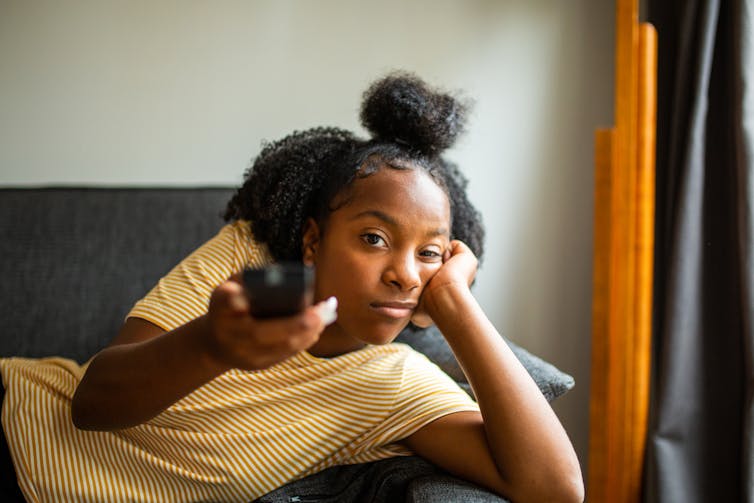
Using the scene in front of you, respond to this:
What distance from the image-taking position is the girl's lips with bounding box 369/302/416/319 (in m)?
0.95

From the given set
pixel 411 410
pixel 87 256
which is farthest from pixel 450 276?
pixel 87 256

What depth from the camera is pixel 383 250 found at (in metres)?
0.96

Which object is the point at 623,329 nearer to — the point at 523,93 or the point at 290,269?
the point at 523,93

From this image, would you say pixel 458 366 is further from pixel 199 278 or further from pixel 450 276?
pixel 199 278

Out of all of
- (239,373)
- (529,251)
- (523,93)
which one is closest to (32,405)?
(239,373)

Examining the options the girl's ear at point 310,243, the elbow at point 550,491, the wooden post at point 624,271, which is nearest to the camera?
the elbow at point 550,491

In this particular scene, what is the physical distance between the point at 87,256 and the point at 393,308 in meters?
0.75

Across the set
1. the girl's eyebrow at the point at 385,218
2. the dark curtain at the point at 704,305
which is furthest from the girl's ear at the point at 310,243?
the dark curtain at the point at 704,305

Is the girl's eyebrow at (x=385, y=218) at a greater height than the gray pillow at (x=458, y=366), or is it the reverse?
the girl's eyebrow at (x=385, y=218)

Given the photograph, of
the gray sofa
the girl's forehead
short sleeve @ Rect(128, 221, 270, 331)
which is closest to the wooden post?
the gray sofa

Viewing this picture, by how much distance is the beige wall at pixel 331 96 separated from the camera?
65.7 inches

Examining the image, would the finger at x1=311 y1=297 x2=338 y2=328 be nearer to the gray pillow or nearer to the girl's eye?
the girl's eye

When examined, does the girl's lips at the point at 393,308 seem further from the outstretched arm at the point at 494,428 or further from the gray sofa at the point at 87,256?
the gray sofa at the point at 87,256

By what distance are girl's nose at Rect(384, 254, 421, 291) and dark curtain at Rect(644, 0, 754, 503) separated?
0.66 metres
